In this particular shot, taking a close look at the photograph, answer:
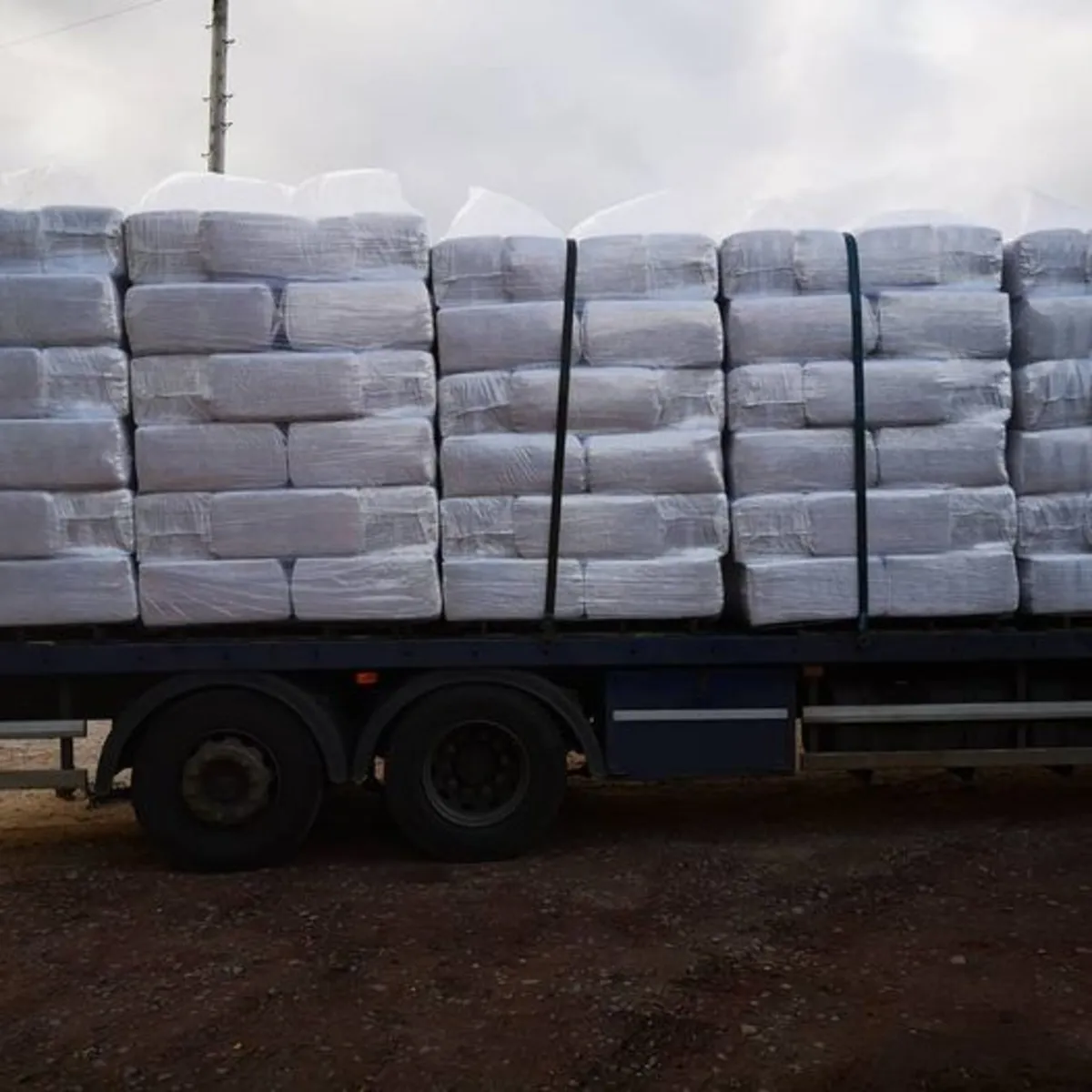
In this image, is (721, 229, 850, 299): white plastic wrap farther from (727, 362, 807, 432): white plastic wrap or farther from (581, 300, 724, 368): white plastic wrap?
(727, 362, 807, 432): white plastic wrap

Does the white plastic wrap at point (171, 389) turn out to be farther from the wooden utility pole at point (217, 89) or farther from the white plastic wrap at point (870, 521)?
the wooden utility pole at point (217, 89)

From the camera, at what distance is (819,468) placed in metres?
6.63

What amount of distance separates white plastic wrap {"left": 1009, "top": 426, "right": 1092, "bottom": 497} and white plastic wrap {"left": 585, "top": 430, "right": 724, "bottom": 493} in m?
1.56

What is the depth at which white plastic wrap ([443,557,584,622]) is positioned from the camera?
21.4ft

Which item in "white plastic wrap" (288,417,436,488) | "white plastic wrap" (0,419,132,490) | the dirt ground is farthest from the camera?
"white plastic wrap" (288,417,436,488)

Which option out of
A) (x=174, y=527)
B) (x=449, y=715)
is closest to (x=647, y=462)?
(x=449, y=715)

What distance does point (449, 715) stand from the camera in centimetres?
660

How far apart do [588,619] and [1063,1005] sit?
2.76m

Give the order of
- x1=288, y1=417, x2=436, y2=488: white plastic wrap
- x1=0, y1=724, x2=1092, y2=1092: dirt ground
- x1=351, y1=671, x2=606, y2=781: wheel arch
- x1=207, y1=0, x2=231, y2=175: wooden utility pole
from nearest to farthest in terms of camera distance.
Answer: x1=0, y1=724, x2=1092, y2=1092: dirt ground
x1=288, y1=417, x2=436, y2=488: white plastic wrap
x1=351, y1=671, x2=606, y2=781: wheel arch
x1=207, y1=0, x2=231, y2=175: wooden utility pole

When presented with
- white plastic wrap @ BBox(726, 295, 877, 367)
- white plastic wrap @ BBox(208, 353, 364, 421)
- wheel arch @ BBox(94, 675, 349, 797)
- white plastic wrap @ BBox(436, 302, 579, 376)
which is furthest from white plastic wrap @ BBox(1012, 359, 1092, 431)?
wheel arch @ BBox(94, 675, 349, 797)

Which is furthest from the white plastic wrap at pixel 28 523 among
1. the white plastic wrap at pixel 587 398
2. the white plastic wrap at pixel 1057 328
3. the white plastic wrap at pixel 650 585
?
the white plastic wrap at pixel 1057 328

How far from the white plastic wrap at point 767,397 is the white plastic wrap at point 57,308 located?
298cm

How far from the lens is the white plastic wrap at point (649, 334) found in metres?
6.54

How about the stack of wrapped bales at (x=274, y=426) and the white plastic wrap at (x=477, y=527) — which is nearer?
the stack of wrapped bales at (x=274, y=426)
